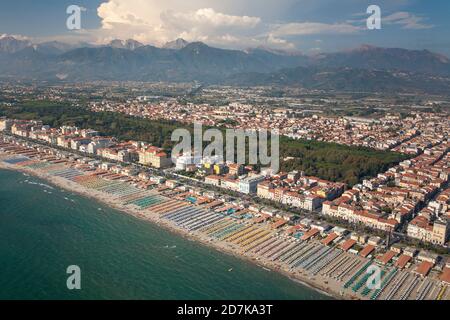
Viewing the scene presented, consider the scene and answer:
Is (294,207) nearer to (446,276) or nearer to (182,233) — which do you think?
(182,233)

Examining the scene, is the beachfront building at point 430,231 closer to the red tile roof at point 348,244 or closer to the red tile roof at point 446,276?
the red tile roof at point 446,276

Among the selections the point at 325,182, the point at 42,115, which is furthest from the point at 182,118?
the point at 325,182

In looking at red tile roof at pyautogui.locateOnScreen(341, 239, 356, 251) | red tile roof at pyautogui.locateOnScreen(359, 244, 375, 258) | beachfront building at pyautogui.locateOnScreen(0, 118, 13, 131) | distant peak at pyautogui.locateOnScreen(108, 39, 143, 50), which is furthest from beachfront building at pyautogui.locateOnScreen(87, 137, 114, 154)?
distant peak at pyautogui.locateOnScreen(108, 39, 143, 50)

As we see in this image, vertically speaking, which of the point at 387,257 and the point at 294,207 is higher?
the point at 294,207

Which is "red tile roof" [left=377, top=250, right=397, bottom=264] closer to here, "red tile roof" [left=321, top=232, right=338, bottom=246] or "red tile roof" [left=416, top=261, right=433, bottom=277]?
"red tile roof" [left=416, top=261, right=433, bottom=277]

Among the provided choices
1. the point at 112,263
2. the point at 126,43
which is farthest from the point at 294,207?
the point at 126,43
